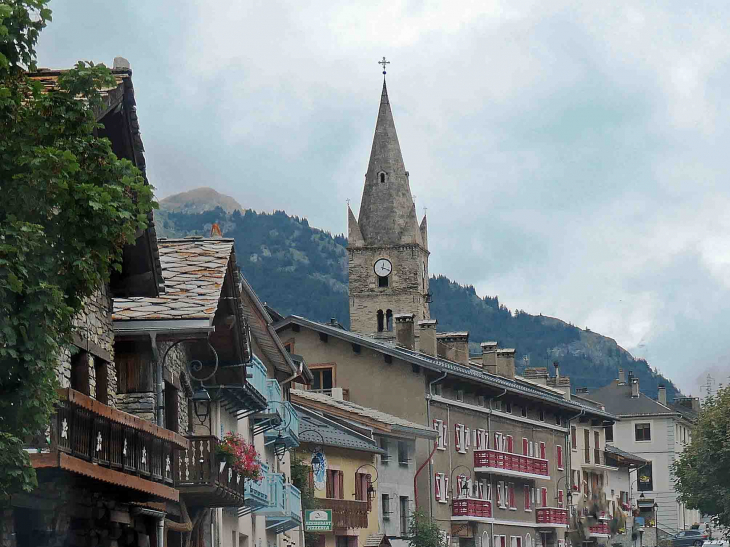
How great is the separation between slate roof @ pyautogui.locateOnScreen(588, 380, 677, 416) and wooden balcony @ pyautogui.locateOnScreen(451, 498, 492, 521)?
159 ft

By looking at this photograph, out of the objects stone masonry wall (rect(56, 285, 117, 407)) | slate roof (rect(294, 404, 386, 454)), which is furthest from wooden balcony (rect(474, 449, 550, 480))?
stone masonry wall (rect(56, 285, 117, 407))

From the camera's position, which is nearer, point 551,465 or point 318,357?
point 318,357

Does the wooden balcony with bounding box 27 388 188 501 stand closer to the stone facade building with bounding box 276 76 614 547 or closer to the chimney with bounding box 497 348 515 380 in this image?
the stone facade building with bounding box 276 76 614 547

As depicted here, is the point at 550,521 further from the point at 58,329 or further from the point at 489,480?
the point at 58,329

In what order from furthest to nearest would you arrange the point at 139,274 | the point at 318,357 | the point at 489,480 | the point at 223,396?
the point at 489,480 → the point at 318,357 → the point at 223,396 → the point at 139,274

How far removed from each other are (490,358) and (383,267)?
172ft

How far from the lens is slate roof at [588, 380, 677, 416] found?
4857 inches

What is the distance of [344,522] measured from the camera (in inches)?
2233

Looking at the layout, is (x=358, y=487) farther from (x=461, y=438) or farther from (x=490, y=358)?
(x=490, y=358)

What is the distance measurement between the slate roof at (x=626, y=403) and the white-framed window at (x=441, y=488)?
51.6 meters

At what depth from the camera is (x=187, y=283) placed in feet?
80.0

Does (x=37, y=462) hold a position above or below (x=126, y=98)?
below

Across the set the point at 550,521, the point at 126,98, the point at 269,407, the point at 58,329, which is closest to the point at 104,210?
the point at 58,329

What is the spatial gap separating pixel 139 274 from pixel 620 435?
106040mm
